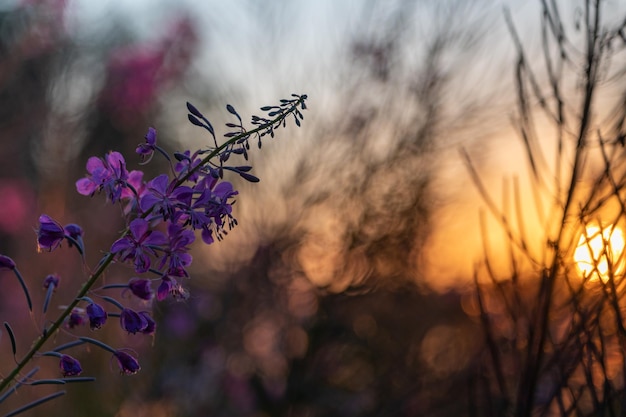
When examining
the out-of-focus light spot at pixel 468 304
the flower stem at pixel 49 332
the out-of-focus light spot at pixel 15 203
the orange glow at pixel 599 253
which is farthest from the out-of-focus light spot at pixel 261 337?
the flower stem at pixel 49 332

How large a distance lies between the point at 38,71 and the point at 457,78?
12.5ft

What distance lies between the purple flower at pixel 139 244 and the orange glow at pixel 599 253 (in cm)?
98

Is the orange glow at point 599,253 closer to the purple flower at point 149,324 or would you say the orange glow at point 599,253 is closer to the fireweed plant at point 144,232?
the fireweed plant at point 144,232

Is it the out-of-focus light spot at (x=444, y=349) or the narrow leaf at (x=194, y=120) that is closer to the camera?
the narrow leaf at (x=194, y=120)

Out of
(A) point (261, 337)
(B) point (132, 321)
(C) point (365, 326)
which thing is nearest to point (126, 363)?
(B) point (132, 321)

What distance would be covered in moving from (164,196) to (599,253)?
1.06 m

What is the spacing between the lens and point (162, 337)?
6.41 m

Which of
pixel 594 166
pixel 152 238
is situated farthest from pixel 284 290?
pixel 152 238

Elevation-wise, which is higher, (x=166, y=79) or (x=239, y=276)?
(x=166, y=79)

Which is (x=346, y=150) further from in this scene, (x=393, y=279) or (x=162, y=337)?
(x=162, y=337)

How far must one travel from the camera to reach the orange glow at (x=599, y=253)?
191cm

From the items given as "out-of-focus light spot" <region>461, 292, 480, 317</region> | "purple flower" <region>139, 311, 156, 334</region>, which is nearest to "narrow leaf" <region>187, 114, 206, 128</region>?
"purple flower" <region>139, 311, 156, 334</region>

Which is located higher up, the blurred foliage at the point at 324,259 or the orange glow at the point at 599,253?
the blurred foliage at the point at 324,259

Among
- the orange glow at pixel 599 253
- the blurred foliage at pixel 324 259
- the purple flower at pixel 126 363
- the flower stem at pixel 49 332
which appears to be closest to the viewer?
the flower stem at pixel 49 332
